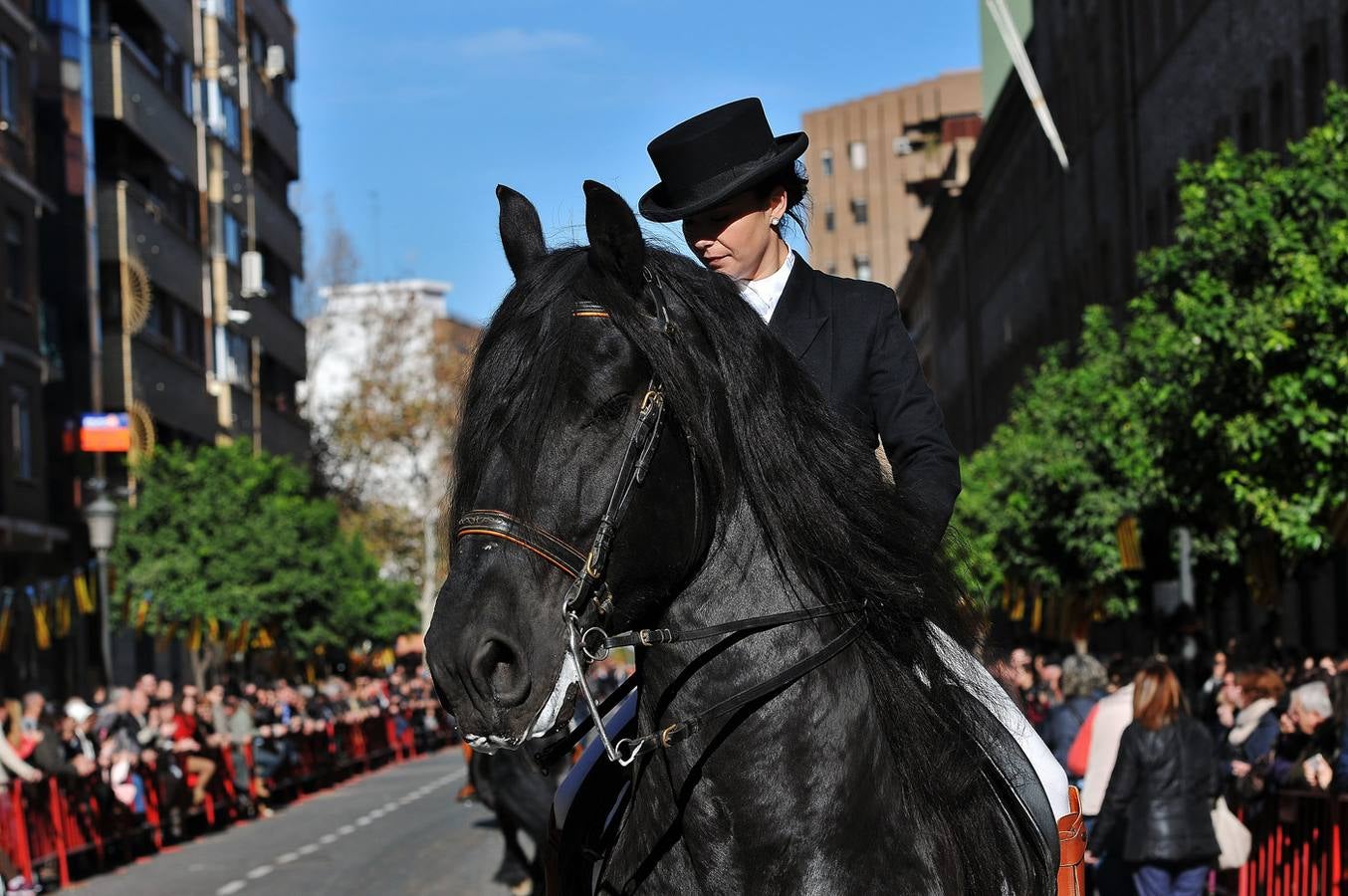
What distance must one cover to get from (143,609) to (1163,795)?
3298 cm

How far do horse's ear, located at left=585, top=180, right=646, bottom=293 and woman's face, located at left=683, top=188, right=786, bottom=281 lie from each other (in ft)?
2.55

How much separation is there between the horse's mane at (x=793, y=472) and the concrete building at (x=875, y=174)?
427 ft

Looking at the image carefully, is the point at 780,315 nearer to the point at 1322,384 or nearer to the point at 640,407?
the point at 640,407

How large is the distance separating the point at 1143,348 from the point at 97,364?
25857 millimetres

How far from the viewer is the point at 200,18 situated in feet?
205

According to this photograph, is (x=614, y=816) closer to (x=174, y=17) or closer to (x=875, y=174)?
(x=174, y=17)

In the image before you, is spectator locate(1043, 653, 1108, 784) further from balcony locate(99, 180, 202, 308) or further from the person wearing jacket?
balcony locate(99, 180, 202, 308)

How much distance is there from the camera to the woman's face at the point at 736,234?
5266mm

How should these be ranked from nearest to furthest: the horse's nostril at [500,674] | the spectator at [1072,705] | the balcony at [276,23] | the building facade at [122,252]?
the horse's nostril at [500,674], the spectator at [1072,705], the building facade at [122,252], the balcony at [276,23]

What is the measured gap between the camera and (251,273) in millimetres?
65688

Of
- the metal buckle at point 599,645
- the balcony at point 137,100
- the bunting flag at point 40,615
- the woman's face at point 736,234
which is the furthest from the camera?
the balcony at point 137,100

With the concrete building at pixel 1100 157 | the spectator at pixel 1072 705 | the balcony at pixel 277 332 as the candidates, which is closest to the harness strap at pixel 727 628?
the spectator at pixel 1072 705

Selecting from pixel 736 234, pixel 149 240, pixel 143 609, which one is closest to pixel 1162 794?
pixel 736 234

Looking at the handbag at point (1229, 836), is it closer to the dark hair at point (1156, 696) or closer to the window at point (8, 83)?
the dark hair at point (1156, 696)
